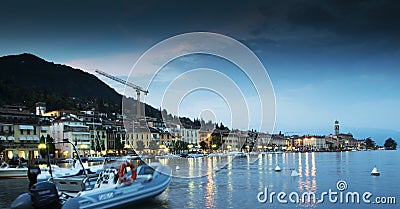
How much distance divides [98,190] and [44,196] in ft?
9.49

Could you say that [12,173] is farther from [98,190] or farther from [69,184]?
[98,190]

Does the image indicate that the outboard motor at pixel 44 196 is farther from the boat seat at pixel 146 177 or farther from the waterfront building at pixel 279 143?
the waterfront building at pixel 279 143

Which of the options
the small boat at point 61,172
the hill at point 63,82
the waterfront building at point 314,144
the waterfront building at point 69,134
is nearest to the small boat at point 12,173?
the small boat at point 61,172

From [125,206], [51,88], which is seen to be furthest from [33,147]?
[51,88]

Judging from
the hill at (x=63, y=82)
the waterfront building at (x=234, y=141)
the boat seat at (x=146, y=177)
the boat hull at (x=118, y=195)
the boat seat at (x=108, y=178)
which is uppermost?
the hill at (x=63, y=82)

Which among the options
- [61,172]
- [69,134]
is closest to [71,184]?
[61,172]

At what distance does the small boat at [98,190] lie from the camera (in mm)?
9516

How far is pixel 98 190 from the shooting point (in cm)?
1234

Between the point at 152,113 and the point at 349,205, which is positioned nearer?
the point at 349,205

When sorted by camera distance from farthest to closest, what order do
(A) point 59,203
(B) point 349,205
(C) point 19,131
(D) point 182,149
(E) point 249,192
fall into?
(D) point 182,149 < (C) point 19,131 < (E) point 249,192 < (B) point 349,205 < (A) point 59,203

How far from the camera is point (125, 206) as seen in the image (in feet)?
44.0

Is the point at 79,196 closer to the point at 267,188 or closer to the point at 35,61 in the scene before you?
the point at 267,188

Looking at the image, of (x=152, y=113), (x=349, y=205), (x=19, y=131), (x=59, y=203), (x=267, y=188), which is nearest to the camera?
(x=59, y=203)

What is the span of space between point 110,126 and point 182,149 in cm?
1910
